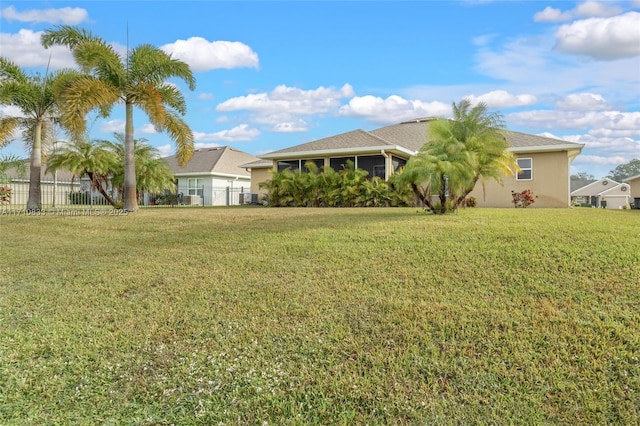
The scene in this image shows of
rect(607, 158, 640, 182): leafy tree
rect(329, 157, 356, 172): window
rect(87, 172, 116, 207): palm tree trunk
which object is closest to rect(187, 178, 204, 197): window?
rect(87, 172, 116, 207): palm tree trunk

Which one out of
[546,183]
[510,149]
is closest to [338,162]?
[510,149]

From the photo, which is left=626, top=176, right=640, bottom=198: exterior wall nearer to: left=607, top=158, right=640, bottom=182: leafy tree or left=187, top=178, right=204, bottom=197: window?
left=187, top=178, right=204, bottom=197: window

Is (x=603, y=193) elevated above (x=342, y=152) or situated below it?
below

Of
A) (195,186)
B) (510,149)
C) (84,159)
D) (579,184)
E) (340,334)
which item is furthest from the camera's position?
(579,184)

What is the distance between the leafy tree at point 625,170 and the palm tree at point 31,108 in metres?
101

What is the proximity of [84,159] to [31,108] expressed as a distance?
2602 mm

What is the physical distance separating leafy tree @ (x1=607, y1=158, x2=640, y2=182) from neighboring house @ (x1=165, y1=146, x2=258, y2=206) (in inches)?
3423

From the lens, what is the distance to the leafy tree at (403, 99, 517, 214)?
1043 centimetres

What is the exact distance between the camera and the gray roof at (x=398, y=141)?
19.2 m

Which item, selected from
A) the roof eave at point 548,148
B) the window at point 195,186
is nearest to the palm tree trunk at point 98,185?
the window at point 195,186

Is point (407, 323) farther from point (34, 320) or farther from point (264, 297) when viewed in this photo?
point (34, 320)

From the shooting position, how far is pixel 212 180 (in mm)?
31531

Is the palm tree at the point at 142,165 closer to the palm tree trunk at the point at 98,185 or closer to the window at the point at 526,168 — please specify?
the palm tree trunk at the point at 98,185

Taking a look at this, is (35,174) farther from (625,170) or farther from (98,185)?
(625,170)
